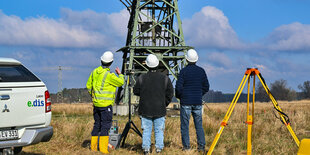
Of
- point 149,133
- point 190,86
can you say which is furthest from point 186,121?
point 149,133

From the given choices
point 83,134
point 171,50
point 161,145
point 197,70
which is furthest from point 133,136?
point 171,50

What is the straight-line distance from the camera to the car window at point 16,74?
5867 millimetres

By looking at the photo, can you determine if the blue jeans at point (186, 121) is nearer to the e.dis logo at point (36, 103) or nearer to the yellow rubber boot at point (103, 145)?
the yellow rubber boot at point (103, 145)

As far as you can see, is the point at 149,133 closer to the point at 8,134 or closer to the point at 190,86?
the point at 190,86

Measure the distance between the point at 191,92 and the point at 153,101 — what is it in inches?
33.4

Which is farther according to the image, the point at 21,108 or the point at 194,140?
the point at 194,140

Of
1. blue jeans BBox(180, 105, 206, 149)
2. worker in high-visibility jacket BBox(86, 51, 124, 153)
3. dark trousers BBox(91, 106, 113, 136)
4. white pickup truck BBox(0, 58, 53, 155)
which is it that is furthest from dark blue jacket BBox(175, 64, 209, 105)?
white pickup truck BBox(0, 58, 53, 155)

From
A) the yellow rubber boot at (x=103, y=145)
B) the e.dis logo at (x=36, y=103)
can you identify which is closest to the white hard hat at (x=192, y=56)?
the yellow rubber boot at (x=103, y=145)

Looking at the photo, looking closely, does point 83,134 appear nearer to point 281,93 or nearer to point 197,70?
point 197,70

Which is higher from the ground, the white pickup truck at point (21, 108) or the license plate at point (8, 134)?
the white pickup truck at point (21, 108)

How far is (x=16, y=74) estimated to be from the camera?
6066 mm

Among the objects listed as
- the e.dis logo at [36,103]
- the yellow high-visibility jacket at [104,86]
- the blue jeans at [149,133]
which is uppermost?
the yellow high-visibility jacket at [104,86]

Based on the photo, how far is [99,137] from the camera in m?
7.41

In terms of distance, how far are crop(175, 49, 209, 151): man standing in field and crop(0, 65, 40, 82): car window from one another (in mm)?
2907
